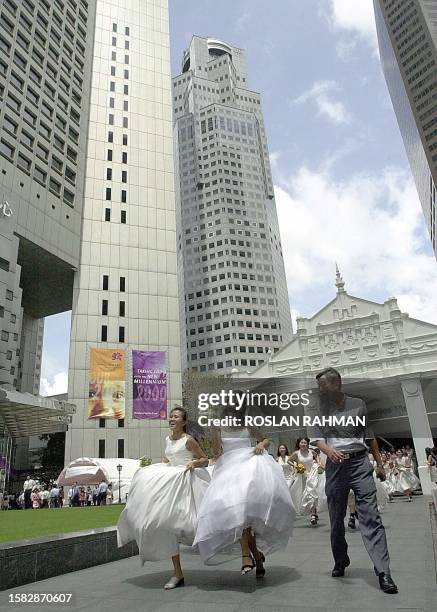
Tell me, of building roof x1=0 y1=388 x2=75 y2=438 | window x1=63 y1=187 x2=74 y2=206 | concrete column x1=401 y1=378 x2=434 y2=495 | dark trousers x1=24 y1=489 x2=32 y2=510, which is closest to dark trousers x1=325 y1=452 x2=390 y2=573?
concrete column x1=401 y1=378 x2=434 y2=495

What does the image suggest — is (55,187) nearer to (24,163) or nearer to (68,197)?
(68,197)

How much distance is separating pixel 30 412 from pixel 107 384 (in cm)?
888

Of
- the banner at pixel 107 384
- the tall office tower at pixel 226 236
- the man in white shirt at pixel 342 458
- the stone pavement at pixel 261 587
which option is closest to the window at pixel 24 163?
the banner at pixel 107 384

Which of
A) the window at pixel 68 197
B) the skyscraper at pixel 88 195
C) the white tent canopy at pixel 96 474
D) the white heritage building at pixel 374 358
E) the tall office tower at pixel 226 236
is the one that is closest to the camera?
the white tent canopy at pixel 96 474

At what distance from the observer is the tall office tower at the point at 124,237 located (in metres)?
42.9

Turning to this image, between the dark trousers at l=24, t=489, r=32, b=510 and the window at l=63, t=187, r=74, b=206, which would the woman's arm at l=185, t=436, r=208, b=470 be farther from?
the window at l=63, t=187, r=74, b=206

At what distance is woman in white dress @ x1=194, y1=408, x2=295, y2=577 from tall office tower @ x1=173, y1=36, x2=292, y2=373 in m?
87.9

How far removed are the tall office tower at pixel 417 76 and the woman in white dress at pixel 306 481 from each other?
104584mm

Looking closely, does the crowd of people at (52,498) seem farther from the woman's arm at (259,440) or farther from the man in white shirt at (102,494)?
the woman's arm at (259,440)

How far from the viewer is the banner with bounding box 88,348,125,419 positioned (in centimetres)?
4238

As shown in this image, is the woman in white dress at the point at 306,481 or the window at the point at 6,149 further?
the window at the point at 6,149

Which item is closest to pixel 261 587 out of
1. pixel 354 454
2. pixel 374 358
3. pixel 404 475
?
pixel 354 454

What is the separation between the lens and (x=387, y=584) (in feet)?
12.0

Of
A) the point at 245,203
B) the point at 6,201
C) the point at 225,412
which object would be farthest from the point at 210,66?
the point at 225,412
